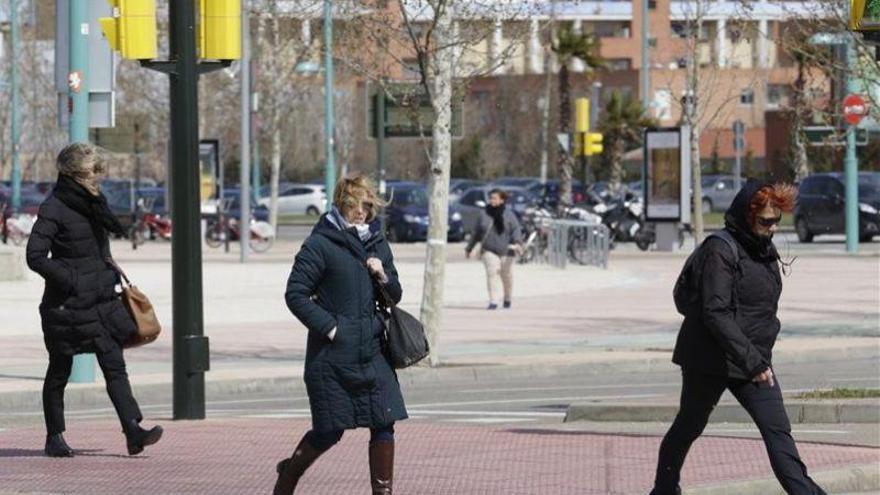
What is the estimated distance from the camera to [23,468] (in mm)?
12453

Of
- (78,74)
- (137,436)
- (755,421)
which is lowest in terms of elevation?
(137,436)

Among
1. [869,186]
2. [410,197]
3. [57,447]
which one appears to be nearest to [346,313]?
[57,447]

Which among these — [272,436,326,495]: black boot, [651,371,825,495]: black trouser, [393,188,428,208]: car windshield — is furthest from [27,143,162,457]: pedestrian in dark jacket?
[393,188,428,208]: car windshield

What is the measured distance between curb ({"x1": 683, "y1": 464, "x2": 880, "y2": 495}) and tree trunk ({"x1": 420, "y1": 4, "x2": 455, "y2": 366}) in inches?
329

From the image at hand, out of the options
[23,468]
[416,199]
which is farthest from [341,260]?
[416,199]

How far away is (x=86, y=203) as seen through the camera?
12602 mm

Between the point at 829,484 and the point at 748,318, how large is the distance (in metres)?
2.40

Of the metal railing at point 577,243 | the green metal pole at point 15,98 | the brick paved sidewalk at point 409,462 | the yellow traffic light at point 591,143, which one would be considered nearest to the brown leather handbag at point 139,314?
the brick paved sidewalk at point 409,462

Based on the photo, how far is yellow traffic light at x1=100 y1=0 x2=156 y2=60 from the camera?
49.3 ft

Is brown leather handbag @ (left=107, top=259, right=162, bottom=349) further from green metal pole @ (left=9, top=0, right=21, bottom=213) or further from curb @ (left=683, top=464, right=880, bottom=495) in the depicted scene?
green metal pole @ (left=9, top=0, right=21, bottom=213)

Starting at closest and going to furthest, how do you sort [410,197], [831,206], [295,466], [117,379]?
[295,466] → [117,379] → [831,206] → [410,197]

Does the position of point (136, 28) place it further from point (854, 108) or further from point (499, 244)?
point (499, 244)

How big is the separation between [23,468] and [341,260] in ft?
11.3

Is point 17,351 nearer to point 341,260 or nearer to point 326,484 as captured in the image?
point 326,484
